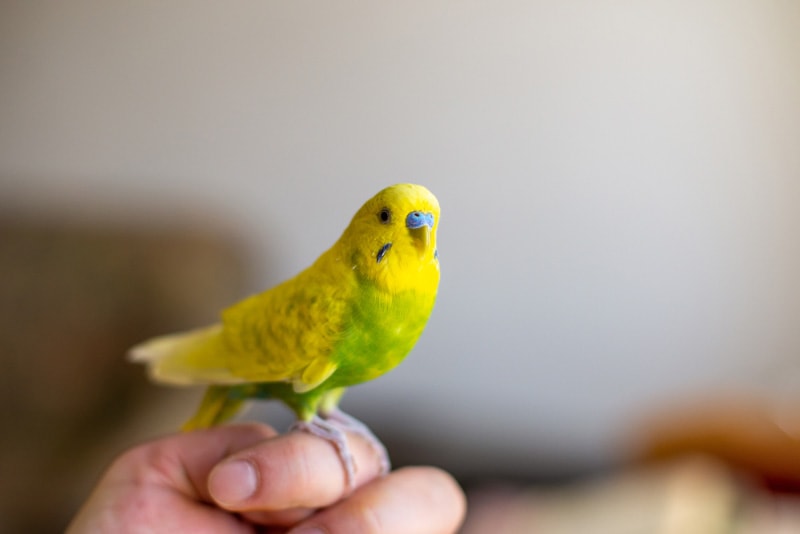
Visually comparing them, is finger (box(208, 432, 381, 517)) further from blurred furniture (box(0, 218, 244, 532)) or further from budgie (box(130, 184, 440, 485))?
blurred furniture (box(0, 218, 244, 532))

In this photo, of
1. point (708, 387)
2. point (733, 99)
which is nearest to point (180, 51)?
point (733, 99)

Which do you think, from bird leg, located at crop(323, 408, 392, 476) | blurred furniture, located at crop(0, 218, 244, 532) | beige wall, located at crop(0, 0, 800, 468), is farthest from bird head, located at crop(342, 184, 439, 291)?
blurred furniture, located at crop(0, 218, 244, 532)

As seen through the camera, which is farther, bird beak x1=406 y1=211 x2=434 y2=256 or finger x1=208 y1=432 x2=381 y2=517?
finger x1=208 y1=432 x2=381 y2=517

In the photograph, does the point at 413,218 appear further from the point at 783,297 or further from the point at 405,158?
the point at 783,297

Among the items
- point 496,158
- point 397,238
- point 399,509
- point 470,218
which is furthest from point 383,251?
point 496,158

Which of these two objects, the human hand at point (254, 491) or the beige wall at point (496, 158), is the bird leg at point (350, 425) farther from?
the beige wall at point (496, 158)

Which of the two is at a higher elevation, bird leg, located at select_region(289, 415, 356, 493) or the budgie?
the budgie

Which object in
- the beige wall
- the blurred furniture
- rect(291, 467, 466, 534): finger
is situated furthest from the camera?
the blurred furniture

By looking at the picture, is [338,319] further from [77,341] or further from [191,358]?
[77,341]

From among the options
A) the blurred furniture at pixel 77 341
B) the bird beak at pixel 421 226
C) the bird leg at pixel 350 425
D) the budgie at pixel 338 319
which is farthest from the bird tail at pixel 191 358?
the blurred furniture at pixel 77 341
